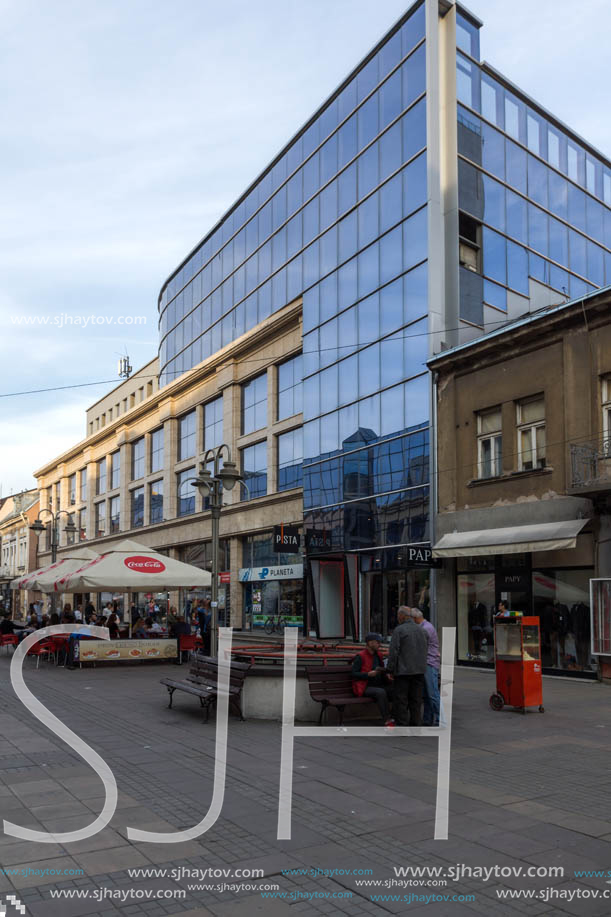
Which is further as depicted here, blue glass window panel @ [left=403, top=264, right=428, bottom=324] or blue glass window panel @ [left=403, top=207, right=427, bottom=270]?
blue glass window panel @ [left=403, top=207, right=427, bottom=270]

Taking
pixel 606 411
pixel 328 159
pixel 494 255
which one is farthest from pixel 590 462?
pixel 328 159

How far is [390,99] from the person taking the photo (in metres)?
28.5

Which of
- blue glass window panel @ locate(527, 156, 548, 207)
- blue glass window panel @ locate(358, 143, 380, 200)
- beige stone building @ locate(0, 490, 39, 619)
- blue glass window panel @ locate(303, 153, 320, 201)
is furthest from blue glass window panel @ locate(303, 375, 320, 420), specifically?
beige stone building @ locate(0, 490, 39, 619)

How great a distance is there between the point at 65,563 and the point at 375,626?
10.4 metres

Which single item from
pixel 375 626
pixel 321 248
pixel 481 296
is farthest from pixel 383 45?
pixel 375 626

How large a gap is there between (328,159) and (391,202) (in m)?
6.20

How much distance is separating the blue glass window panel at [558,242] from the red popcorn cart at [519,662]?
767 inches

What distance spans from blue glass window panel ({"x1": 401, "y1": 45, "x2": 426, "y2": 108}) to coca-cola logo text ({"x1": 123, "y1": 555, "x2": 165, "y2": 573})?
1751 cm

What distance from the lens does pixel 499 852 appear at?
19.6ft

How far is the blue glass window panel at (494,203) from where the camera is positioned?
1042 inches

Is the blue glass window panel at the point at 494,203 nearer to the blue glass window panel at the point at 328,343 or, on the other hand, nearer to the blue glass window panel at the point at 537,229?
the blue glass window panel at the point at 537,229

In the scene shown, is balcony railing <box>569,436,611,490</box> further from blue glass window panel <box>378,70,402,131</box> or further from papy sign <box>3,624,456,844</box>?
blue glass window panel <box>378,70,402,131</box>

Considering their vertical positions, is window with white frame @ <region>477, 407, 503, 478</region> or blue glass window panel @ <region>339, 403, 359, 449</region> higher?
blue glass window panel @ <region>339, 403, 359, 449</region>

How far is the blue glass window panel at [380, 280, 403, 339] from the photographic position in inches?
1048
